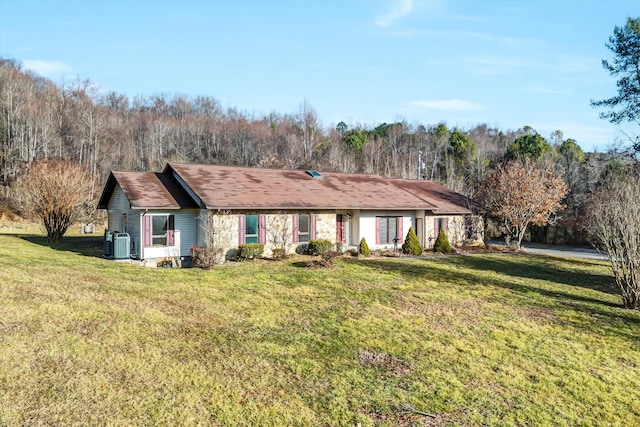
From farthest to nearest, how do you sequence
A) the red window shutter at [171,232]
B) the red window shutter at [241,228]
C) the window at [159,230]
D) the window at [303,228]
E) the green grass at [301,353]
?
1. the window at [303,228]
2. the red window shutter at [241,228]
3. the red window shutter at [171,232]
4. the window at [159,230]
5. the green grass at [301,353]

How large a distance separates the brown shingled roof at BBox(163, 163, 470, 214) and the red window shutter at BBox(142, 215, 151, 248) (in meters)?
2.42

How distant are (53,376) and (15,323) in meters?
2.51

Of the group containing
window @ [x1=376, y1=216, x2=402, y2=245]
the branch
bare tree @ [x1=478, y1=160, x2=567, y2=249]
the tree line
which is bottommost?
the branch

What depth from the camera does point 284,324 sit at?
9.93 m

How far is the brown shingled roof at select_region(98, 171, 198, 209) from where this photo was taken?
63.0ft

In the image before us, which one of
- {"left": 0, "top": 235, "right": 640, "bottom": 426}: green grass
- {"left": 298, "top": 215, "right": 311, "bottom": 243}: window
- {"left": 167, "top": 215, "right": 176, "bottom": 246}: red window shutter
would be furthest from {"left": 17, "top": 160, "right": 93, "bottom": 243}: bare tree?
{"left": 298, "top": 215, "right": 311, "bottom": 243}: window

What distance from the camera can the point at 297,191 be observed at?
2330 centimetres

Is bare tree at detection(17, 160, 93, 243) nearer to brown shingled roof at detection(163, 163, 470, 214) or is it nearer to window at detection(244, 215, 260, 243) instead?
brown shingled roof at detection(163, 163, 470, 214)

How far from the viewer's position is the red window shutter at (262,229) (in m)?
20.6

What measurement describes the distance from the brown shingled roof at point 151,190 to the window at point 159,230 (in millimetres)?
701

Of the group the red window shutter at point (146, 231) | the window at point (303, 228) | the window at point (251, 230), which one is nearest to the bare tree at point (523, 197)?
the window at point (303, 228)

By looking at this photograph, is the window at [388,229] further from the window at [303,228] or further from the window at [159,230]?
the window at [159,230]

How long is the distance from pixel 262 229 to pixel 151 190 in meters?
5.50

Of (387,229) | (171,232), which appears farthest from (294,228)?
(387,229)
